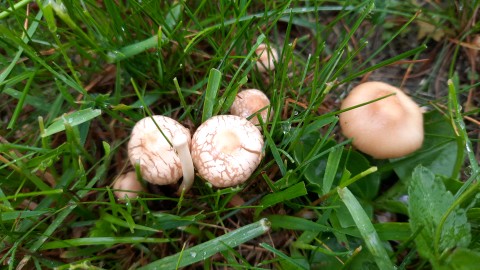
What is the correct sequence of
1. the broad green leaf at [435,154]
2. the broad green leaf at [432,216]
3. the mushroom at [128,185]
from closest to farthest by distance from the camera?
1. the broad green leaf at [432,216]
2. the mushroom at [128,185]
3. the broad green leaf at [435,154]

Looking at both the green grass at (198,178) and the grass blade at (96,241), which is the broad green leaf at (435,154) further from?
the grass blade at (96,241)

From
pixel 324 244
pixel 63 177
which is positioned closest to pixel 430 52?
pixel 324 244

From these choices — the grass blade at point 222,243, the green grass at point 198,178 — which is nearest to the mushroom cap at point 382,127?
the green grass at point 198,178

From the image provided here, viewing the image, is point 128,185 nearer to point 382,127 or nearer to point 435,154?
point 382,127

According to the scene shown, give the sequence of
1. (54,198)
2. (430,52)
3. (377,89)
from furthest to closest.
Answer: (430,52) < (377,89) < (54,198)

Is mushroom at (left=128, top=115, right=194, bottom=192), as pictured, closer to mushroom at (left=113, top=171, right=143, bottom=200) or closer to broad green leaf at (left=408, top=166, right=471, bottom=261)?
mushroom at (left=113, top=171, right=143, bottom=200)

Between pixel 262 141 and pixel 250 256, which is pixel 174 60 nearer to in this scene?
pixel 262 141
